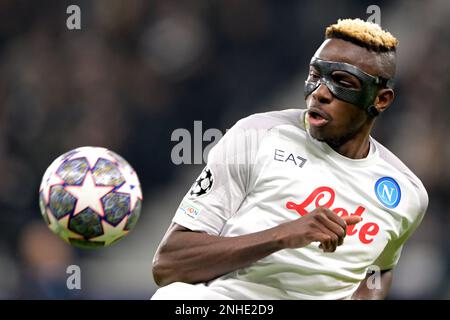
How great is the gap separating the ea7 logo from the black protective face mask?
1.28ft

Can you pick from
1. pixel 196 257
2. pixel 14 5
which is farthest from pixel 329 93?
pixel 14 5

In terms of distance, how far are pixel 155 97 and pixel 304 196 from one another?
14.6ft

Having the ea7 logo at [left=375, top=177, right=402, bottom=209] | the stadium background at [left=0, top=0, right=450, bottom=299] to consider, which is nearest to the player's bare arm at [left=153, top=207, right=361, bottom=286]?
the ea7 logo at [left=375, top=177, right=402, bottom=209]

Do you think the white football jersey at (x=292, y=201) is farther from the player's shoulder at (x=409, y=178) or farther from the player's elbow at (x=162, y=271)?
the player's elbow at (x=162, y=271)

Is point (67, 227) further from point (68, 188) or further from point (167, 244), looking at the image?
point (167, 244)

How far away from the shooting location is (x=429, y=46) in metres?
8.84

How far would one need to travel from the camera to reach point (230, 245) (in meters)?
4.05

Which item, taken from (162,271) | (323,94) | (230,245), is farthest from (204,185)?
(323,94)

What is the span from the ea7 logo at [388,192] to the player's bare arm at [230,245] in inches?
20.7

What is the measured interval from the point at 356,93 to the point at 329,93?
133mm

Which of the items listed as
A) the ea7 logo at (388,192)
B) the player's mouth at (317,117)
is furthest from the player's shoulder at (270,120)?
the ea7 logo at (388,192)

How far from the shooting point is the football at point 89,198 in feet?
14.0

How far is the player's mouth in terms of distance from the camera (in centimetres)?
429

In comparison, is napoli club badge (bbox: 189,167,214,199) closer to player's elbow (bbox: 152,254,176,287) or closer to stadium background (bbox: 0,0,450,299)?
player's elbow (bbox: 152,254,176,287)
